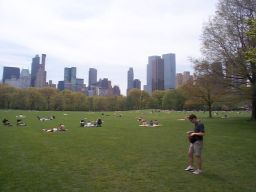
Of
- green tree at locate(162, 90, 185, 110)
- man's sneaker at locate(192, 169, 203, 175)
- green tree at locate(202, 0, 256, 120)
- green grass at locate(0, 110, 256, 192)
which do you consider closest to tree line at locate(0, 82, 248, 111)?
green tree at locate(162, 90, 185, 110)

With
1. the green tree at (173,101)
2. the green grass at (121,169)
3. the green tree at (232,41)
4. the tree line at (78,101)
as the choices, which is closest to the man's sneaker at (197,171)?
the green grass at (121,169)

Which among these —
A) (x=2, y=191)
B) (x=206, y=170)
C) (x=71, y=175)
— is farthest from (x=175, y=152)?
(x=2, y=191)

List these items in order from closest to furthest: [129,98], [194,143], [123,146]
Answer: [194,143]
[123,146]
[129,98]

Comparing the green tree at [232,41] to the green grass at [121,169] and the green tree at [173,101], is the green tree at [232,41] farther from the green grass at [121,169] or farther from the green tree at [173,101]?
the green tree at [173,101]

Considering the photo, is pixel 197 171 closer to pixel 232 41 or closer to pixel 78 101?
pixel 232 41

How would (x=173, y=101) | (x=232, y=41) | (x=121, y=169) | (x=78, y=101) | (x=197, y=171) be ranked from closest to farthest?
1. (x=197, y=171)
2. (x=121, y=169)
3. (x=232, y=41)
4. (x=173, y=101)
5. (x=78, y=101)

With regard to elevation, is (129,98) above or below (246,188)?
above

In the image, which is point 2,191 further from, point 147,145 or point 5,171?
point 147,145

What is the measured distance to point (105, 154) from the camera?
16953mm

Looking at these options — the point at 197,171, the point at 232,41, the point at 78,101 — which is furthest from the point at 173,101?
the point at 197,171

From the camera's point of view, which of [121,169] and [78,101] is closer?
[121,169]

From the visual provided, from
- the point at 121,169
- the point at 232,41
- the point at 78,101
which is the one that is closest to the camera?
the point at 121,169

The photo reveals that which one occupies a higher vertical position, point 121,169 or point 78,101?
point 78,101

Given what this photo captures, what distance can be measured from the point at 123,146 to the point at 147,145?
1548 mm
